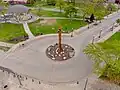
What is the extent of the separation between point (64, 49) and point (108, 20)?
2608cm

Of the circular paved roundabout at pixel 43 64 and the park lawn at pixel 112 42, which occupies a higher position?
the park lawn at pixel 112 42

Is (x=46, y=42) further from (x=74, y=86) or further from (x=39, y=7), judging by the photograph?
(x=39, y=7)

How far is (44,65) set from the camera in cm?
5253

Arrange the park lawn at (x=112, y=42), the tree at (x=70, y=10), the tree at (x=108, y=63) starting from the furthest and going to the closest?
the tree at (x=70, y=10) < the park lawn at (x=112, y=42) < the tree at (x=108, y=63)

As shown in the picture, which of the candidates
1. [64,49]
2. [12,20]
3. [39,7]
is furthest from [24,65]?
[39,7]

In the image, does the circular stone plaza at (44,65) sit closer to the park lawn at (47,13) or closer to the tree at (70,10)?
the tree at (70,10)

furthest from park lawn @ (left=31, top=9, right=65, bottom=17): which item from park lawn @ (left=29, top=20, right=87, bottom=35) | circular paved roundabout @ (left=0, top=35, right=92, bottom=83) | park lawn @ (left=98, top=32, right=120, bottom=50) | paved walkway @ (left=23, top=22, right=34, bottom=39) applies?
park lawn @ (left=98, top=32, right=120, bottom=50)

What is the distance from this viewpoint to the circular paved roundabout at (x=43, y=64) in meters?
48.8

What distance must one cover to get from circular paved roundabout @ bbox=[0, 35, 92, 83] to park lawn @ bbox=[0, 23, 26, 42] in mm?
5857

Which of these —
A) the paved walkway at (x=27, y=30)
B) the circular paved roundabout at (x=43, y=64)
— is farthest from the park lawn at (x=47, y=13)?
the circular paved roundabout at (x=43, y=64)

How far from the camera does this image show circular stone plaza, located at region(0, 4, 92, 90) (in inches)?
1822

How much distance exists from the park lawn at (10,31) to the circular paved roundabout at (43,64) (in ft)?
19.2

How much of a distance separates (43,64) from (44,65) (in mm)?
511

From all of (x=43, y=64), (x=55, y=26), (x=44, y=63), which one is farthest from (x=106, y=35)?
(x=43, y=64)
